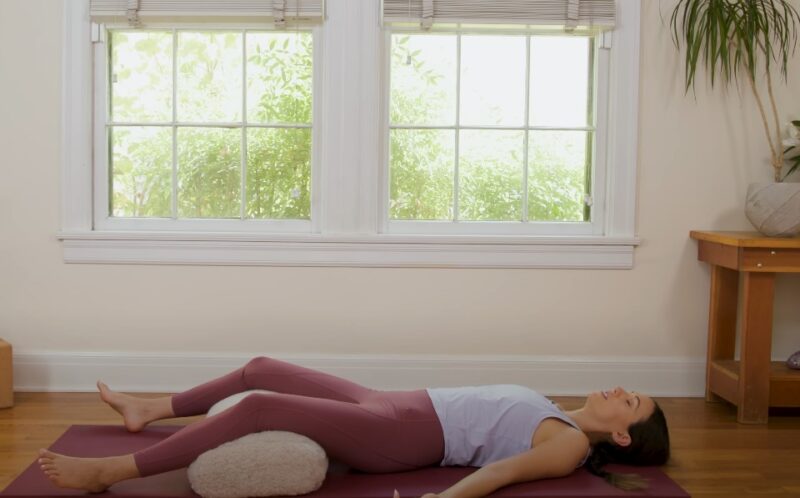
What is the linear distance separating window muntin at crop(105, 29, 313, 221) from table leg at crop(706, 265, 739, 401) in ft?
6.37

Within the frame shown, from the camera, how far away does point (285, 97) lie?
428cm

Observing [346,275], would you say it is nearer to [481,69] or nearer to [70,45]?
[481,69]

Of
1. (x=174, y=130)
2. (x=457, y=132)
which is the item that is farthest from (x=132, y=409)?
(x=457, y=132)

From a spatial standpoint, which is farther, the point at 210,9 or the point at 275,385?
the point at 210,9

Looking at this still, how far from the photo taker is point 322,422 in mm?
2730

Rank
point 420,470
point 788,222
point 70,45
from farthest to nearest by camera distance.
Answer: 1. point 70,45
2. point 788,222
3. point 420,470

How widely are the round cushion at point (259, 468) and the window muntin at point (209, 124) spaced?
1.83m

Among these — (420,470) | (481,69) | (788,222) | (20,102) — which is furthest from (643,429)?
(20,102)

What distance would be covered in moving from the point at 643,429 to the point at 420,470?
0.73 meters

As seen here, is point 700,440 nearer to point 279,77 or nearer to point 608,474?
point 608,474

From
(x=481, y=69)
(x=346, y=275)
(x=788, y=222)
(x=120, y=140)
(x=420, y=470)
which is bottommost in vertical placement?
(x=420, y=470)

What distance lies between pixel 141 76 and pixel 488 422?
96.9 inches

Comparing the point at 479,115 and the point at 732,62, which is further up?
the point at 732,62

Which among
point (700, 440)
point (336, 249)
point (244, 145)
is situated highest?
point (244, 145)
